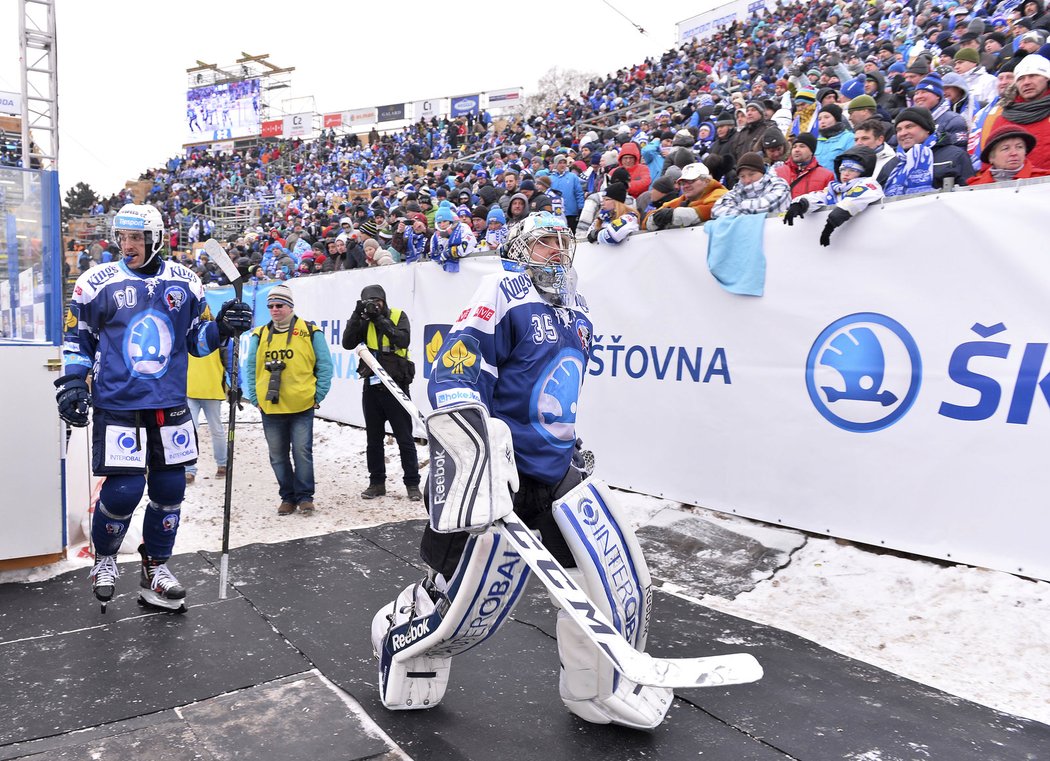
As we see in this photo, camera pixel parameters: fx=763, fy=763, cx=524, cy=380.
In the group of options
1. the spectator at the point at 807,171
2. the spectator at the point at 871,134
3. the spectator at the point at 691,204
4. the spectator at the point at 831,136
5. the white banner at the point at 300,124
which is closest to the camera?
the spectator at the point at 871,134

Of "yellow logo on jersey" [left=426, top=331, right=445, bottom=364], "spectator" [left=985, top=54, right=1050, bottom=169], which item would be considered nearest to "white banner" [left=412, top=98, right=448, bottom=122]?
"yellow logo on jersey" [left=426, top=331, right=445, bottom=364]

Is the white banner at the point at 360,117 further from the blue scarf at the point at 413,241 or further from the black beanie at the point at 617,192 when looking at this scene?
the black beanie at the point at 617,192

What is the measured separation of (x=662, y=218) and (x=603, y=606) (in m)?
3.72

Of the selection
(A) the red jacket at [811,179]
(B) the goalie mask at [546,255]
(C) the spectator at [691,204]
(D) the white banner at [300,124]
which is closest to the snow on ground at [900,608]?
(C) the spectator at [691,204]

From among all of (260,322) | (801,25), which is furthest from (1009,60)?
(801,25)

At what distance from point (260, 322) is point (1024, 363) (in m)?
10.8

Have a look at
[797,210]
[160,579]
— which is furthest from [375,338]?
[797,210]

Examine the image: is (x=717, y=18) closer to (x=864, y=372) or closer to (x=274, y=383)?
(x=274, y=383)

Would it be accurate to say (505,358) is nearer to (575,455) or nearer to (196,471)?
(575,455)

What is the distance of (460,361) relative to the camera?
285 centimetres

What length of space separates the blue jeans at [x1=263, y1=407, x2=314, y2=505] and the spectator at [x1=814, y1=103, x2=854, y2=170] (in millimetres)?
5224

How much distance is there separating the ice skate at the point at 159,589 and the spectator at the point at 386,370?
8.48ft

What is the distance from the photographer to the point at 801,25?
20297 millimetres

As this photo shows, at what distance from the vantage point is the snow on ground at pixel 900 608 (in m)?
3.41
